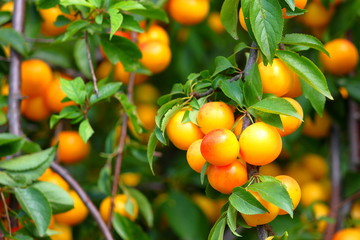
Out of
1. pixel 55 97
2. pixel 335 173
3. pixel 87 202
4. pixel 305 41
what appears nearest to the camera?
pixel 305 41

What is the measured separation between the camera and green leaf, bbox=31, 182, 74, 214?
3.62 feet

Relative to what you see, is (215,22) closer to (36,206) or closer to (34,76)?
(34,76)

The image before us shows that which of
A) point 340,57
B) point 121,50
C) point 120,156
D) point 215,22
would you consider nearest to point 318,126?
point 340,57

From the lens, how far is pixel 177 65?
182 cm

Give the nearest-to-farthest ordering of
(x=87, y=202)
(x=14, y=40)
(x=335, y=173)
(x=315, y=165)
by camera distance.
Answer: (x=87, y=202) < (x=14, y=40) < (x=335, y=173) < (x=315, y=165)

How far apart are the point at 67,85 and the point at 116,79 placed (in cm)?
41

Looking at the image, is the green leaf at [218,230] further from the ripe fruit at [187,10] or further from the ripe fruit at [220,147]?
the ripe fruit at [187,10]

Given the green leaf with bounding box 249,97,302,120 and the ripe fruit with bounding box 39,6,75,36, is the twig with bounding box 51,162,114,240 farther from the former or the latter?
the green leaf with bounding box 249,97,302,120

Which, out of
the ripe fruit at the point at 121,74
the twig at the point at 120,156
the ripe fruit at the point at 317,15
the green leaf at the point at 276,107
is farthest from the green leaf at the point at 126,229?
the ripe fruit at the point at 317,15

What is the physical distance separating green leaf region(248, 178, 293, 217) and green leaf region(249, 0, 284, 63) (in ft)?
0.55

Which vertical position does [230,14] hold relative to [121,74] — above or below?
above

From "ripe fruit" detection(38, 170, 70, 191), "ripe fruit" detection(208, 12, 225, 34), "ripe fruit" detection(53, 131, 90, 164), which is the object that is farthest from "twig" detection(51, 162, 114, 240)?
"ripe fruit" detection(208, 12, 225, 34)

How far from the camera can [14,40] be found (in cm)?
126

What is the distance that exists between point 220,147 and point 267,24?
0.19m
